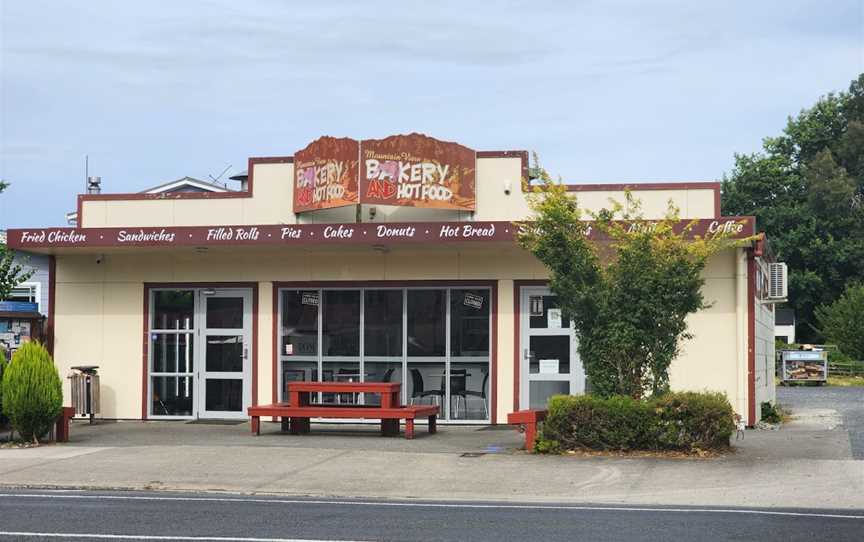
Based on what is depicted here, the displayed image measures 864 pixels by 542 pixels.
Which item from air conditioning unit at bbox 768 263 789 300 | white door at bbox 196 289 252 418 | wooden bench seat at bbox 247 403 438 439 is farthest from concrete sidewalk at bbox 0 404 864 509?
air conditioning unit at bbox 768 263 789 300

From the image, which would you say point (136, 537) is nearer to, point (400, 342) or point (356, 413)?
point (356, 413)

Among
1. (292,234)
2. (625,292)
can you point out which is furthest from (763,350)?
(292,234)

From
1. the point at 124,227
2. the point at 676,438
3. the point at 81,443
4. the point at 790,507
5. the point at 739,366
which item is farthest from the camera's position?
the point at 124,227

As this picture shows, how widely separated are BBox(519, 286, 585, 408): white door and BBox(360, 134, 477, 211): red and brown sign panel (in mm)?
2417

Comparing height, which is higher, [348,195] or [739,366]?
[348,195]

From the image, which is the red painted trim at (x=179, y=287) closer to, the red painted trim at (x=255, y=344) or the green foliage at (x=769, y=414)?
the red painted trim at (x=255, y=344)

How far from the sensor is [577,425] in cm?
1593

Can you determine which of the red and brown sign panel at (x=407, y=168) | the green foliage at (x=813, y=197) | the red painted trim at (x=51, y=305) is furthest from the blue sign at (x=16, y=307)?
the green foliage at (x=813, y=197)

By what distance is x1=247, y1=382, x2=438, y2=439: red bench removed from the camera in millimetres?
17859

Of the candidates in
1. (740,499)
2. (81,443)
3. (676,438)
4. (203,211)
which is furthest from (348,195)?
(740,499)

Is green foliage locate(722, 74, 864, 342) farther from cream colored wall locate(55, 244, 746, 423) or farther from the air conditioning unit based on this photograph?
cream colored wall locate(55, 244, 746, 423)

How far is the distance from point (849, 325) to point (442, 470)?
39643mm

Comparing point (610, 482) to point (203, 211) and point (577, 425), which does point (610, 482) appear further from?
point (203, 211)

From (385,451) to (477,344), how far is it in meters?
4.68
